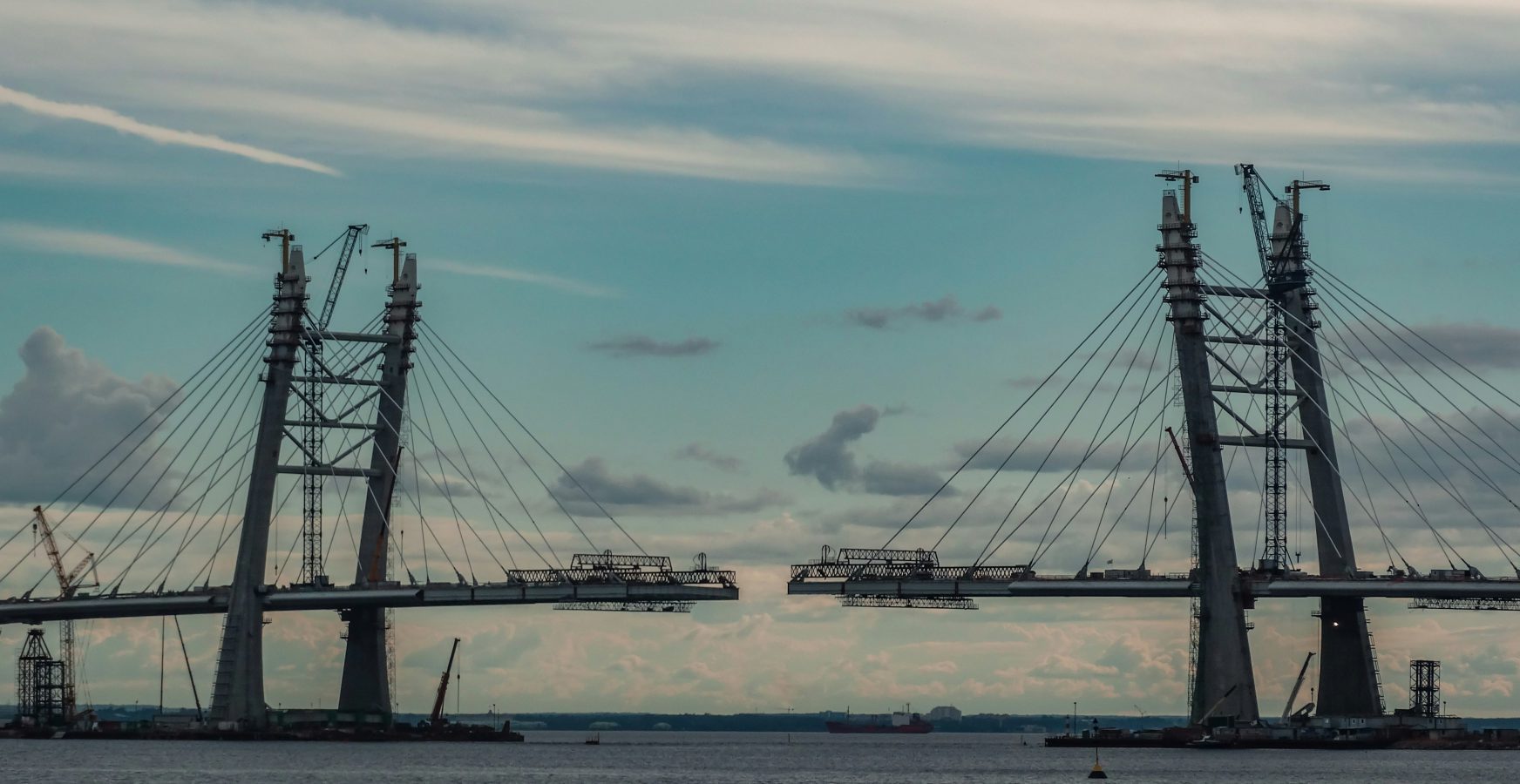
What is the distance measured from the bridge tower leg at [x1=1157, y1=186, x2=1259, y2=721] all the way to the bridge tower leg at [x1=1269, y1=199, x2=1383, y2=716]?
43.0ft

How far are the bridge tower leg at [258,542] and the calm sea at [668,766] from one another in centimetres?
371

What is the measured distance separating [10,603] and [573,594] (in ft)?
160

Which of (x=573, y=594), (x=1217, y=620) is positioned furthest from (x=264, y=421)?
(x=1217, y=620)

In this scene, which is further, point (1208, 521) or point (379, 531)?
point (379, 531)

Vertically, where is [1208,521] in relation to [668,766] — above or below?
above

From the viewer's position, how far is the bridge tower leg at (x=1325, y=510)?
16225 centimetres

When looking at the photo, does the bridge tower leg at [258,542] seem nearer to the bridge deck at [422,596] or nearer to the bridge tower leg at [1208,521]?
the bridge deck at [422,596]

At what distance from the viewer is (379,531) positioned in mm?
166000

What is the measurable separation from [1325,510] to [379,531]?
64.3m

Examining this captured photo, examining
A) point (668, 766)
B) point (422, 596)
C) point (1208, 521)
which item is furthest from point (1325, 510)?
point (422, 596)

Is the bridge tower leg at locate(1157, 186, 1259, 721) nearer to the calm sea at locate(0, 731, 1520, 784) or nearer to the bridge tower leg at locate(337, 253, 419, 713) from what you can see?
the calm sea at locate(0, 731, 1520, 784)

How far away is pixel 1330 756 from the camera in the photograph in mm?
156750

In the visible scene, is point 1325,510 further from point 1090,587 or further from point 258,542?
point 258,542

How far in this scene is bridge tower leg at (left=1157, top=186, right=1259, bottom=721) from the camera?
150 m
